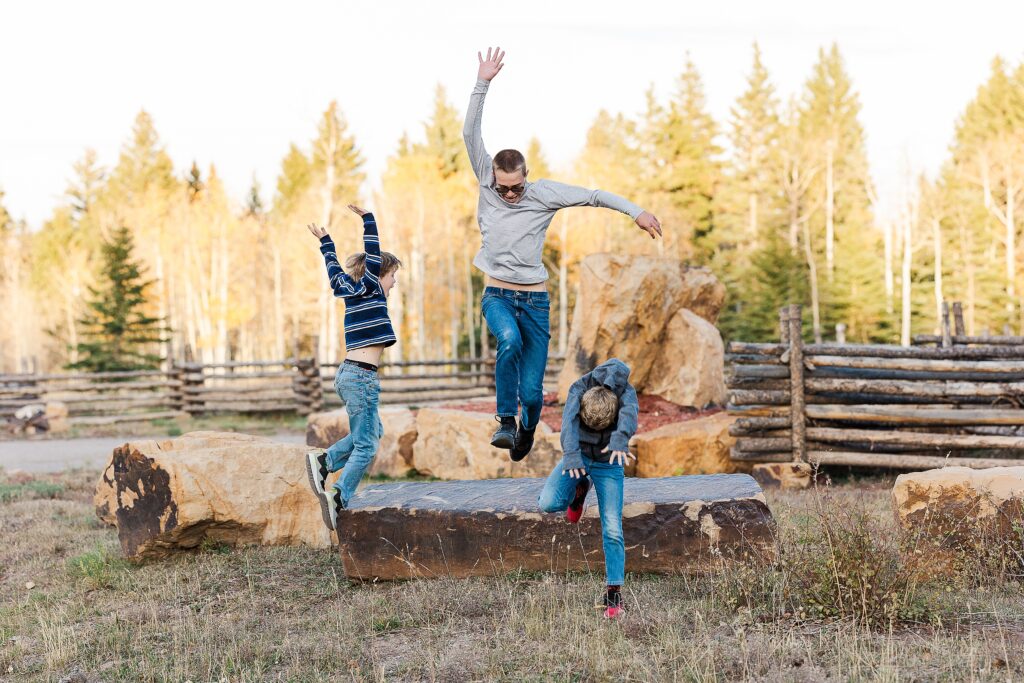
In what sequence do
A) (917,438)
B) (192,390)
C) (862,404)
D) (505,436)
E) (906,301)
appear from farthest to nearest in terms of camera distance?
(906,301) → (192,390) → (862,404) → (917,438) → (505,436)

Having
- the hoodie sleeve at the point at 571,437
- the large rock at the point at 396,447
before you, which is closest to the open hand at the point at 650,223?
the hoodie sleeve at the point at 571,437

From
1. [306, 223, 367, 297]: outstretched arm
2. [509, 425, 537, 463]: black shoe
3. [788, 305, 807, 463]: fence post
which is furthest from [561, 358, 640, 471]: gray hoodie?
[788, 305, 807, 463]: fence post

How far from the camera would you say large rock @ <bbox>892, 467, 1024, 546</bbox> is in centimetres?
556

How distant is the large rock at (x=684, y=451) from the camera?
10.4m

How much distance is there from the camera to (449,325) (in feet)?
141

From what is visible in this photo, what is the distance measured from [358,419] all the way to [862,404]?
702 centimetres

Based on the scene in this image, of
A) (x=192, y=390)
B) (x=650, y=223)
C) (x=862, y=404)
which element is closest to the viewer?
(x=650, y=223)

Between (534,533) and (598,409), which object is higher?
(598,409)

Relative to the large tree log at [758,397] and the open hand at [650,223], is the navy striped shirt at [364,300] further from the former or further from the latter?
the large tree log at [758,397]

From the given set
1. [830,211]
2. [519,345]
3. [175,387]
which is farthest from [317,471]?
[830,211]

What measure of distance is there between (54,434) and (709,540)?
16176mm

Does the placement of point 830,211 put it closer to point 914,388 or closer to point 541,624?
point 914,388

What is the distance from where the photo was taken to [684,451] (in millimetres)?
10508

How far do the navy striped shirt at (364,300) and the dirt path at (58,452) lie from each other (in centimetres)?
671
